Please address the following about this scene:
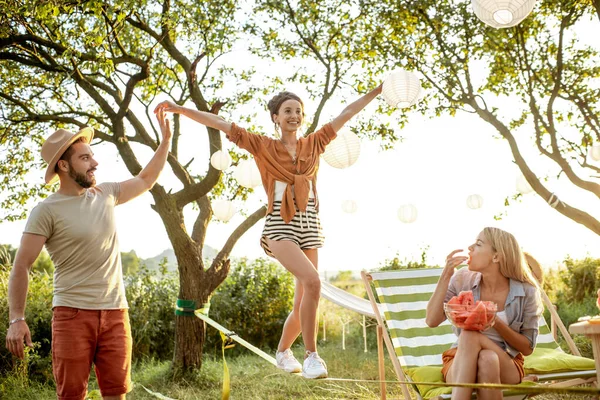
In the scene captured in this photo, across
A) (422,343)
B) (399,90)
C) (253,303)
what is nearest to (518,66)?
(399,90)

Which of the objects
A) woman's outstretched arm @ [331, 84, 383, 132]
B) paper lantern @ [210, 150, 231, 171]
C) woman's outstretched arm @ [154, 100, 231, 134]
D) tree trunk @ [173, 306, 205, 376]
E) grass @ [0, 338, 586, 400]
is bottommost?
grass @ [0, 338, 586, 400]

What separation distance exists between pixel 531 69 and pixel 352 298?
3.15 m

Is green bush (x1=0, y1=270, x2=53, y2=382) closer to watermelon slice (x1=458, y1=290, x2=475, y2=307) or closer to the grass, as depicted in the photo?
the grass

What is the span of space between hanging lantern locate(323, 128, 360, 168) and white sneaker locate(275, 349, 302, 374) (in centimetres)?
177

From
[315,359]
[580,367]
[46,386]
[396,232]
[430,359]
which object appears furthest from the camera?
[396,232]

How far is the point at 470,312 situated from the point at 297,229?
808mm

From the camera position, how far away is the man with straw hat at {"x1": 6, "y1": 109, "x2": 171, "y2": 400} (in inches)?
94.0

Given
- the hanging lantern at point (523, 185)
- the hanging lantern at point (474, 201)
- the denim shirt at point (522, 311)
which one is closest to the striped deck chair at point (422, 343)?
the denim shirt at point (522, 311)

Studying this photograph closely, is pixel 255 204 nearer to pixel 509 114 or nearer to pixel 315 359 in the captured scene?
pixel 509 114

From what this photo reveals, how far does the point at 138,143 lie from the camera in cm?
614

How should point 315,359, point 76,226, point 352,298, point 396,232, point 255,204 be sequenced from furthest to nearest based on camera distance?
point 396,232, point 255,204, point 352,298, point 315,359, point 76,226

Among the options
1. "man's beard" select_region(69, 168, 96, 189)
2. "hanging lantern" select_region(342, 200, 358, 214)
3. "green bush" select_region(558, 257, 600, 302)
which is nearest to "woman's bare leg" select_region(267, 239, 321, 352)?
"man's beard" select_region(69, 168, 96, 189)

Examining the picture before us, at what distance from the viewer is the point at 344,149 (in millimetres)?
4273

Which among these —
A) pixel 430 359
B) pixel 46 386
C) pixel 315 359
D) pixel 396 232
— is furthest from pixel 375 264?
pixel 315 359
